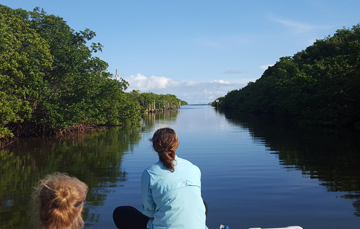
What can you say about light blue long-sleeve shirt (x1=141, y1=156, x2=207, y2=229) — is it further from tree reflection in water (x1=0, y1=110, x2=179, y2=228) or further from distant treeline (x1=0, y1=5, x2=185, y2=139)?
distant treeline (x1=0, y1=5, x2=185, y2=139)

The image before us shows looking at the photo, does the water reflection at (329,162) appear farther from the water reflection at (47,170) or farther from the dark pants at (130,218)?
the water reflection at (47,170)

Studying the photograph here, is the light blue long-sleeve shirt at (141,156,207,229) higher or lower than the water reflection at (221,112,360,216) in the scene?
higher

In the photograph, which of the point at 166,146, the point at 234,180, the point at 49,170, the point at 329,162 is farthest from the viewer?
the point at 329,162

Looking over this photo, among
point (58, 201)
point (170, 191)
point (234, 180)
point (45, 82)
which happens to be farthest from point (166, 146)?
point (45, 82)

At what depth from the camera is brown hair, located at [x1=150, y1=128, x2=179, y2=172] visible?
2.67 metres

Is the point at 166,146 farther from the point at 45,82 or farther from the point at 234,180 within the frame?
the point at 45,82

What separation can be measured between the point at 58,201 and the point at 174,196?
1.08 metres

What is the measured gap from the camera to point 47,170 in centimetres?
955

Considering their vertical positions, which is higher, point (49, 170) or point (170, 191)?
point (170, 191)

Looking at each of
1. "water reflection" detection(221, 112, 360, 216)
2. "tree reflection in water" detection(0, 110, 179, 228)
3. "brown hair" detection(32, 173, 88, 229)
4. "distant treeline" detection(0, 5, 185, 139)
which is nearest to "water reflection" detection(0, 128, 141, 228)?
"tree reflection in water" detection(0, 110, 179, 228)

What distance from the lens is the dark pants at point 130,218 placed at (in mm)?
3016

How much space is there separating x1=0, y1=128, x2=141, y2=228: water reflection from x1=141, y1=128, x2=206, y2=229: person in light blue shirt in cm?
307

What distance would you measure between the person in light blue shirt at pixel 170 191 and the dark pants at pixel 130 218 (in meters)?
0.25

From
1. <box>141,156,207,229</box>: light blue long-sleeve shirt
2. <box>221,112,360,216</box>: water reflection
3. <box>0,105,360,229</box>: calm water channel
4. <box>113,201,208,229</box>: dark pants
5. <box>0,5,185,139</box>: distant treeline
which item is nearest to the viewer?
<box>141,156,207,229</box>: light blue long-sleeve shirt
